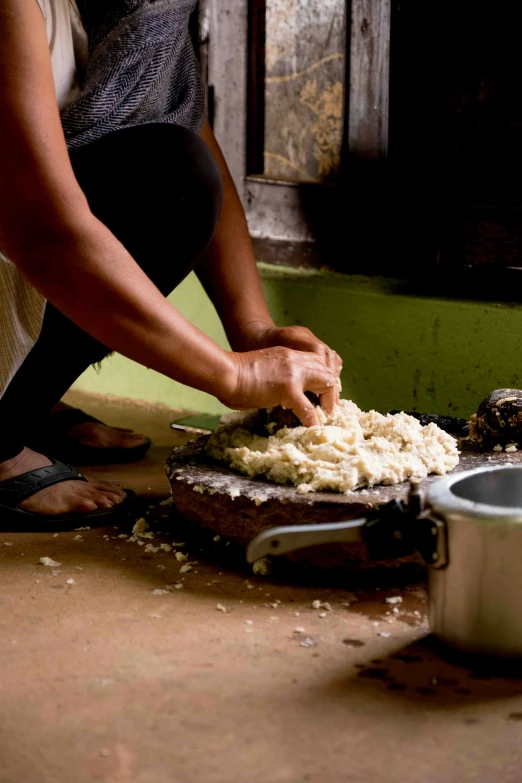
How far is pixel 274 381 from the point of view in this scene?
62.8 inches

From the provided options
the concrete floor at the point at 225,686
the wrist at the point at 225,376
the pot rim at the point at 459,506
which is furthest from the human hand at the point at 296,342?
the pot rim at the point at 459,506

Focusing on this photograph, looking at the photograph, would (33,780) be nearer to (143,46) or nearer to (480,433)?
(480,433)

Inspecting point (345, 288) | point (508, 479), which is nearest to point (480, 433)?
point (508, 479)

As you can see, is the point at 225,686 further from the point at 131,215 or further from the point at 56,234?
the point at 131,215

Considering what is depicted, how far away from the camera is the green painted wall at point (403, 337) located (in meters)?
2.26

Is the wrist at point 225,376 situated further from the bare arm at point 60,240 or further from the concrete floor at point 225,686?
the concrete floor at point 225,686

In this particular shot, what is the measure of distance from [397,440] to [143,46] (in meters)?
0.94

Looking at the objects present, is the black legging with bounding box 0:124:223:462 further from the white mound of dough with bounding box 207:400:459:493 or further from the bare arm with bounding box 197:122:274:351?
the white mound of dough with bounding box 207:400:459:493

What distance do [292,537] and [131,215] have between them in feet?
3.03

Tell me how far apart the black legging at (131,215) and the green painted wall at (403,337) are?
69 centimetres

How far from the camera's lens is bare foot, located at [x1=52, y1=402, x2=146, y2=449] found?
7.54 feet

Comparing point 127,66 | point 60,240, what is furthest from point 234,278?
point 60,240

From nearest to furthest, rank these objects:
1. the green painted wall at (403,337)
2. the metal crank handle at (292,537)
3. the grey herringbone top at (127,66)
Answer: the metal crank handle at (292,537), the grey herringbone top at (127,66), the green painted wall at (403,337)

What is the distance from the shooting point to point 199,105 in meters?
2.01
